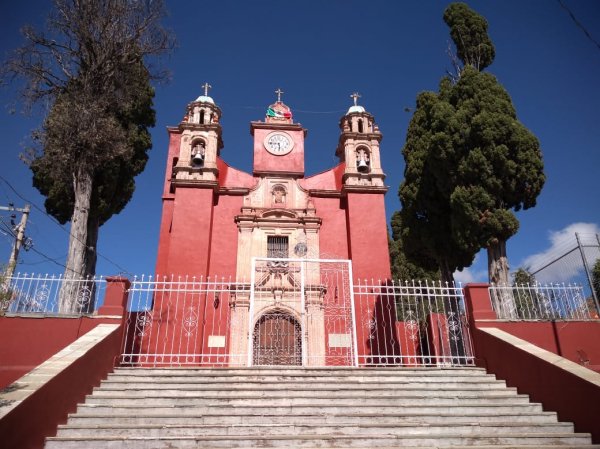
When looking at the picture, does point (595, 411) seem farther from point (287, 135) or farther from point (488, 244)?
point (287, 135)

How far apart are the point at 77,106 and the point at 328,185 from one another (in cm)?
811

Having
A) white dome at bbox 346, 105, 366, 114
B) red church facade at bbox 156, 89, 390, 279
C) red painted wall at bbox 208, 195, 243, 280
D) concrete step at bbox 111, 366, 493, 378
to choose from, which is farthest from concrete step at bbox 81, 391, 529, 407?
white dome at bbox 346, 105, 366, 114

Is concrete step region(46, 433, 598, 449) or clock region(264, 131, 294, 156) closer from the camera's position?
concrete step region(46, 433, 598, 449)

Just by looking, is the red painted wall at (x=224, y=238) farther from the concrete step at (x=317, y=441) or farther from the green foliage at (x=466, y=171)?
the concrete step at (x=317, y=441)

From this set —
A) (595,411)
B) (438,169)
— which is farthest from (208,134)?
(595,411)

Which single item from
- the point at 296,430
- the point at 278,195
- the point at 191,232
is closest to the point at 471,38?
the point at 278,195

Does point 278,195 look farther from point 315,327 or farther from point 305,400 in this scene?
point 305,400

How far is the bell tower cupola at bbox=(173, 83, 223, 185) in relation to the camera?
14.6 meters

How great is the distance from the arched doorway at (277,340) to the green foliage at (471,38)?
947 cm

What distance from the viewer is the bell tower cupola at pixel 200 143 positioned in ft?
48.0

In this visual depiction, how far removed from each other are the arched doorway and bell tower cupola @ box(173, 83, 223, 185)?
4.80 meters

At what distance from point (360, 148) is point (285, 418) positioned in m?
11.7

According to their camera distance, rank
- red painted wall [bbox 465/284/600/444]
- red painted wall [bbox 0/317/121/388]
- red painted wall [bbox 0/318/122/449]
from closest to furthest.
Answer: red painted wall [bbox 0/318/122/449] → red painted wall [bbox 465/284/600/444] → red painted wall [bbox 0/317/121/388]

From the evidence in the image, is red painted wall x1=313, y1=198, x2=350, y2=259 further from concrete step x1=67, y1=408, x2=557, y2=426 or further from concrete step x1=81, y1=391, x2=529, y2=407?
concrete step x1=67, y1=408, x2=557, y2=426
